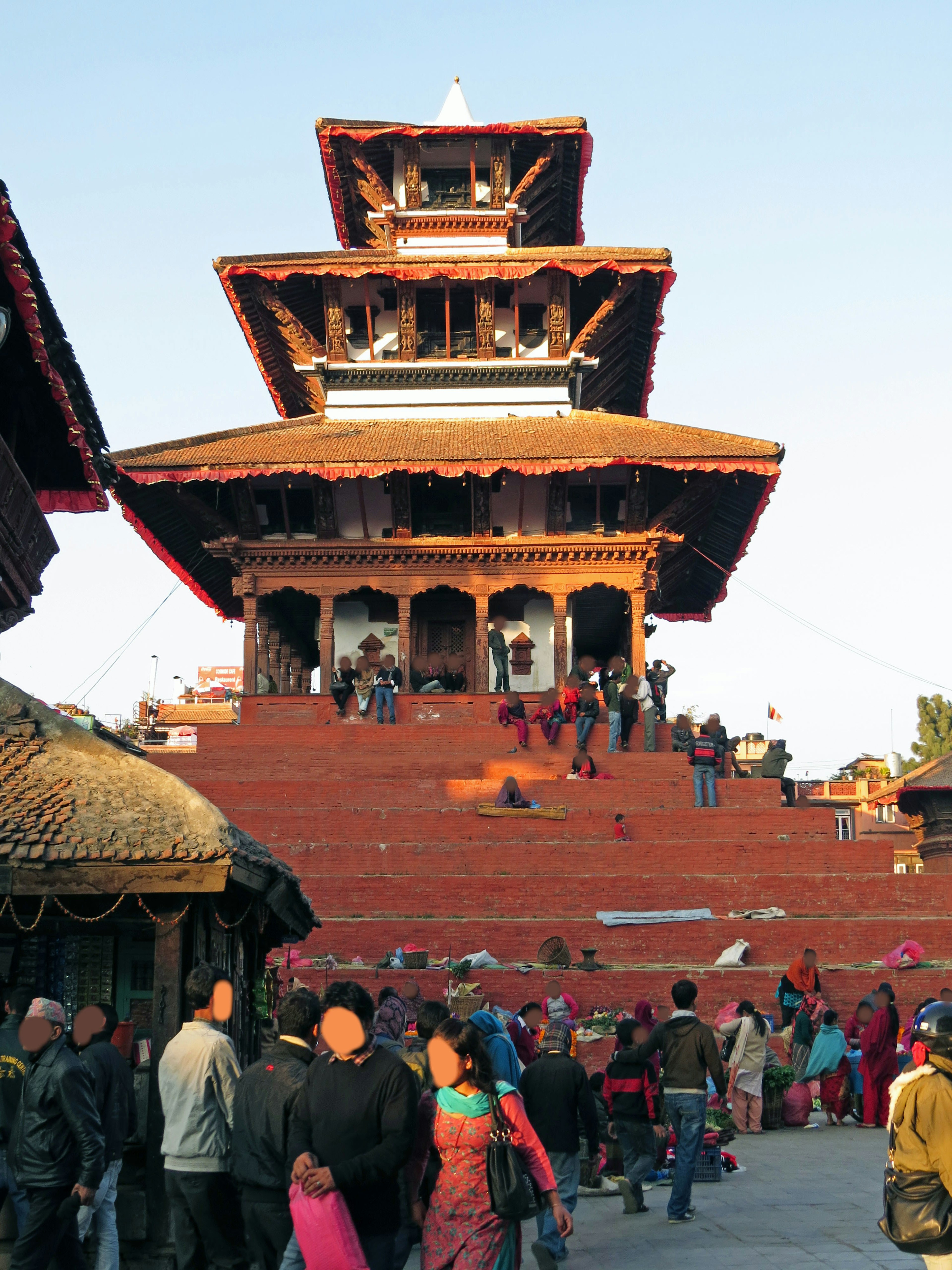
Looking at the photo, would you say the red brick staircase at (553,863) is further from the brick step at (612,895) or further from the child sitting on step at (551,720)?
the child sitting on step at (551,720)

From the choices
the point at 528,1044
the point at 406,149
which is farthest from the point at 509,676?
the point at 528,1044

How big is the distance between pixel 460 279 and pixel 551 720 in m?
10.1

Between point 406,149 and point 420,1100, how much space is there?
1077 inches

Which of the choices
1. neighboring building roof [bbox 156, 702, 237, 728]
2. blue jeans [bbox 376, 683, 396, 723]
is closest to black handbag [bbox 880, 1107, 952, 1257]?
blue jeans [bbox 376, 683, 396, 723]

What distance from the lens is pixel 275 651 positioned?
98.2ft

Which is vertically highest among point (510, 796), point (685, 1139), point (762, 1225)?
point (510, 796)

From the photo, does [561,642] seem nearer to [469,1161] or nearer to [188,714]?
[469,1161]

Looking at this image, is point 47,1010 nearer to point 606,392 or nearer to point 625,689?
point 625,689

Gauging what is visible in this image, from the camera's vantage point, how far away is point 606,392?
102ft

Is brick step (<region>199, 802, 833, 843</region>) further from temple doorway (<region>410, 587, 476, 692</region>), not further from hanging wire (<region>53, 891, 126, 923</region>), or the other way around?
hanging wire (<region>53, 891, 126, 923</region>)

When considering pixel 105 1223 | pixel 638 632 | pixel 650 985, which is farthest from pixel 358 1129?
pixel 638 632

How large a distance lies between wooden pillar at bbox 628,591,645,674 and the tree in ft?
92.1

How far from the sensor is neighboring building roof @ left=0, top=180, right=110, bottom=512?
473 inches

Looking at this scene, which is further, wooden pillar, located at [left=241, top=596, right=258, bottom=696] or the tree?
the tree
